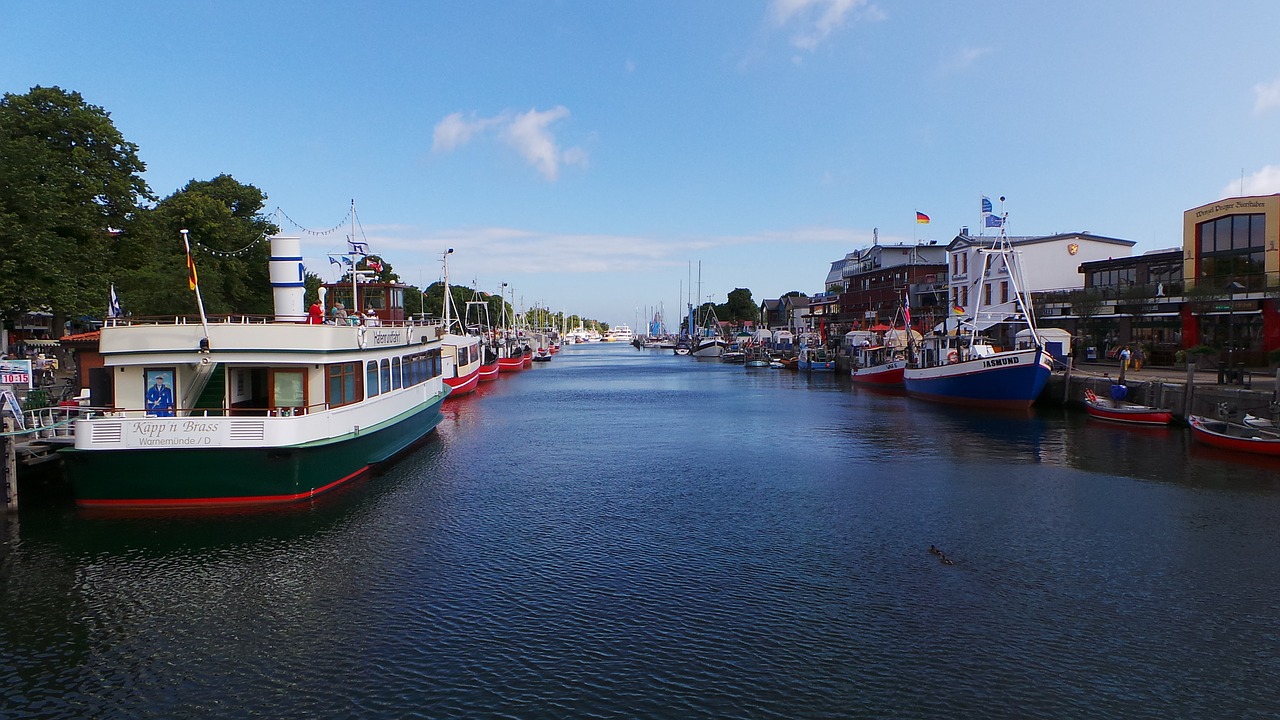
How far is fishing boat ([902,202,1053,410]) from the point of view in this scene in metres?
47.4

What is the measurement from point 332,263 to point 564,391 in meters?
37.2

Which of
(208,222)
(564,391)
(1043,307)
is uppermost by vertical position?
(208,222)

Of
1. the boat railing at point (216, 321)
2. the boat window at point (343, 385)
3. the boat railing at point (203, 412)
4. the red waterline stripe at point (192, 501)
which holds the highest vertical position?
the boat railing at point (216, 321)

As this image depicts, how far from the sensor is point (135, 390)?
21969 millimetres

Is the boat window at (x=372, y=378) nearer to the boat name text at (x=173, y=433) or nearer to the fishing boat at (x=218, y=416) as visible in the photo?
the fishing boat at (x=218, y=416)

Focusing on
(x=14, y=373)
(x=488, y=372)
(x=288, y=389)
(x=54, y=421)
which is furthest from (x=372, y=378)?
(x=488, y=372)

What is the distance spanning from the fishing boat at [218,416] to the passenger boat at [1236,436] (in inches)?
1335

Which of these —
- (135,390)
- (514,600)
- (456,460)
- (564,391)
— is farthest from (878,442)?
(564,391)

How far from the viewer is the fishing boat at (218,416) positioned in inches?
803

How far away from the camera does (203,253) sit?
2271 inches

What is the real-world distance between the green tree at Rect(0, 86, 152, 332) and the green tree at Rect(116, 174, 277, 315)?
6.66 feet

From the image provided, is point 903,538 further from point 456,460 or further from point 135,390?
point 135,390

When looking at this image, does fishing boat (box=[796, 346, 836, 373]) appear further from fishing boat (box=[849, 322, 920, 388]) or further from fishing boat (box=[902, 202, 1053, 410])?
fishing boat (box=[902, 202, 1053, 410])

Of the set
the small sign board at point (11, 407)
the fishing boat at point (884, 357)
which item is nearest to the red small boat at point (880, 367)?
the fishing boat at point (884, 357)
